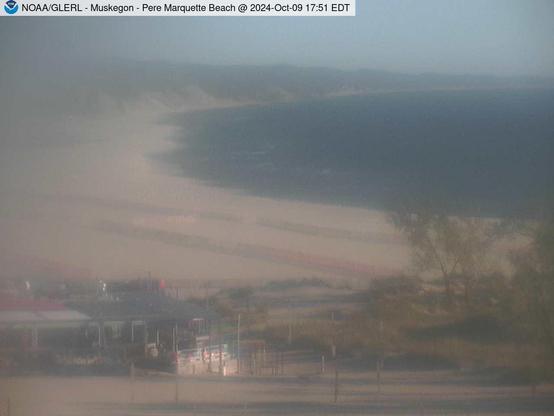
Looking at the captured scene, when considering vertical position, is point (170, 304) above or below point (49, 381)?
above

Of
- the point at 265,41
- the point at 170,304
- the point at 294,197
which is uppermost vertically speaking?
the point at 265,41

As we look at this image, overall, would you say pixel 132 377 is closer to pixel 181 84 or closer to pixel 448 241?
pixel 181 84

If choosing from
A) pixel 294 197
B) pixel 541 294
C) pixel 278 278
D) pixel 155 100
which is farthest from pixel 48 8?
pixel 541 294

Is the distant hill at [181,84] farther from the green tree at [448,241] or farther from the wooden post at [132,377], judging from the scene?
the wooden post at [132,377]

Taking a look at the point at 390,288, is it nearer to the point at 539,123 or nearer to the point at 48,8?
the point at 539,123

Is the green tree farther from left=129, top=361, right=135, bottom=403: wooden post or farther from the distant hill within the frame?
left=129, top=361, right=135, bottom=403: wooden post

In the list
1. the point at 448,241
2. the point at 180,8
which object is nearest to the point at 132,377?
the point at 448,241
